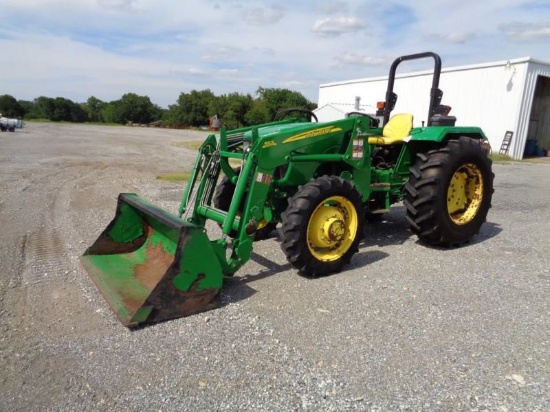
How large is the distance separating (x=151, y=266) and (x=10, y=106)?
83.6 metres

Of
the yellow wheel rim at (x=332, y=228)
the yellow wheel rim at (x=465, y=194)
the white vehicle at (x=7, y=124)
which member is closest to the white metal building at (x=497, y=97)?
the yellow wheel rim at (x=465, y=194)

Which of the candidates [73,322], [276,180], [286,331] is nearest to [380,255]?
[276,180]

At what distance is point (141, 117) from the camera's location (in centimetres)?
8400

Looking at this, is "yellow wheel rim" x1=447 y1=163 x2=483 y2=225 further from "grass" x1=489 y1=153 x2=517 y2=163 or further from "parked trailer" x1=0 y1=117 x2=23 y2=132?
"parked trailer" x1=0 y1=117 x2=23 y2=132

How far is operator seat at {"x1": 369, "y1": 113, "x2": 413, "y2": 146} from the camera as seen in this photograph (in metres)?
5.14

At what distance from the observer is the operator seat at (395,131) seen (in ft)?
16.9

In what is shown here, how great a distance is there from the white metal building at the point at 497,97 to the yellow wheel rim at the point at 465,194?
14.2 meters

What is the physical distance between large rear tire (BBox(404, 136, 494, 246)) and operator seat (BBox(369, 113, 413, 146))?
37 cm

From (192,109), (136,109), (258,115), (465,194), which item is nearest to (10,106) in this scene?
(136,109)

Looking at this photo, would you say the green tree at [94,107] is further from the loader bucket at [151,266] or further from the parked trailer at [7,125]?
the loader bucket at [151,266]

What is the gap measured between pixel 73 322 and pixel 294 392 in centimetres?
181

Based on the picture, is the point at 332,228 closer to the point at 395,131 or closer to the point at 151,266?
the point at 151,266

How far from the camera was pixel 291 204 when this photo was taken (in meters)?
3.87

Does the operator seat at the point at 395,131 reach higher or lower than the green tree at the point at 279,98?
lower
